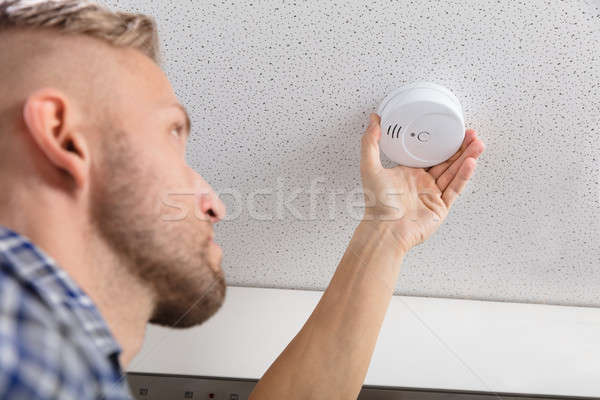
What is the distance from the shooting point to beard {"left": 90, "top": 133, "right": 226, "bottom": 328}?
49cm

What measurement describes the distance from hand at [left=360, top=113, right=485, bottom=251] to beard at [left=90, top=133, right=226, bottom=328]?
0.76ft

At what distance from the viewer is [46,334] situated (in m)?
0.36

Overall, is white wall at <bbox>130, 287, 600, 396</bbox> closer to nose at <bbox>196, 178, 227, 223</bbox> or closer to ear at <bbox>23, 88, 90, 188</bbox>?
nose at <bbox>196, 178, 227, 223</bbox>

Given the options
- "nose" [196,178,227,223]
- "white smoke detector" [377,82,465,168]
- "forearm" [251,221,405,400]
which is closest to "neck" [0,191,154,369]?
"nose" [196,178,227,223]

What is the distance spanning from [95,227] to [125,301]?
97 millimetres

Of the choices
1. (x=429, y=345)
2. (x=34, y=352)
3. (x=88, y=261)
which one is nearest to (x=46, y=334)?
(x=34, y=352)

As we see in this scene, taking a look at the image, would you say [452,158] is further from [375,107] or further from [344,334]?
[344,334]

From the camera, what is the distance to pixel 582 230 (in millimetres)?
746

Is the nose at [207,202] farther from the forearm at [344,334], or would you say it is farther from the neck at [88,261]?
the forearm at [344,334]

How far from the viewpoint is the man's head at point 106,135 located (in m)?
0.45

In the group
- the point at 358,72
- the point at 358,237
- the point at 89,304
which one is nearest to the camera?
the point at 89,304

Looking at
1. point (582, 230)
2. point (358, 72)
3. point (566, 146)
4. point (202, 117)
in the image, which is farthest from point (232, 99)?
point (582, 230)

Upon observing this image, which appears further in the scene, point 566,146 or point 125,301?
point 566,146

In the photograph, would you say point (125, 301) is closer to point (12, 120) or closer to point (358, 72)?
point (12, 120)
